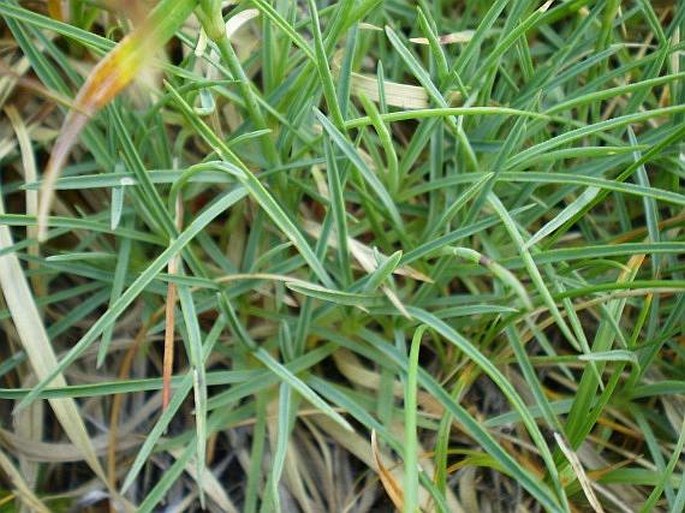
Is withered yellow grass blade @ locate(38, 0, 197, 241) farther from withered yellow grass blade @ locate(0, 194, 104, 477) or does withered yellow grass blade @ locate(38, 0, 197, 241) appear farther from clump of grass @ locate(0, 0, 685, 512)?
withered yellow grass blade @ locate(0, 194, 104, 477)

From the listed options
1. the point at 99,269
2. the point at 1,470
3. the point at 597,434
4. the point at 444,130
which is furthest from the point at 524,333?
the point at 1,470

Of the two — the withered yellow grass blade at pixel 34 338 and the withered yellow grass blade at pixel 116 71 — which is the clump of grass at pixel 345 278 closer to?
the withered yellow grass blade at pixel 34 338

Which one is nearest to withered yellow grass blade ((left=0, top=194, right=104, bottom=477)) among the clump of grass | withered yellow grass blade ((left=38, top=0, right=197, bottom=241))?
the clump of grass

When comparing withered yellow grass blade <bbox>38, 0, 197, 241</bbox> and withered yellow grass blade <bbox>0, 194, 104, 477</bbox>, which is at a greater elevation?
withered yellow grass blade <bbox>38, 0, 197, 241</bbox>

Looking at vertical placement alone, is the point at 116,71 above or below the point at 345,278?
above

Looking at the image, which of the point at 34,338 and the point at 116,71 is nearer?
the point at 116,71

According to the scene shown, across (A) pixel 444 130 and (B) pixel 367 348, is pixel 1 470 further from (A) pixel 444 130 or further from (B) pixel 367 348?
(A) pixel 444 130
